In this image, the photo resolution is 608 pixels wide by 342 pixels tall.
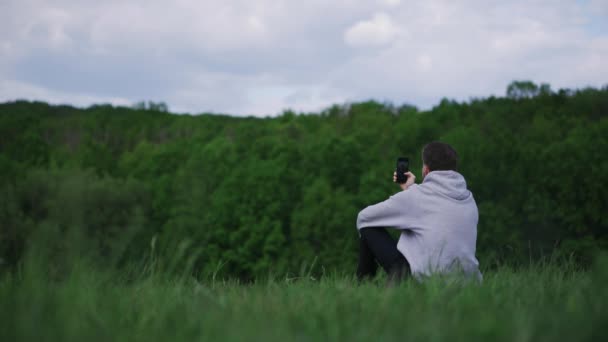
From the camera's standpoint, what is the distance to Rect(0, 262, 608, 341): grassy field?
A: 178 cm

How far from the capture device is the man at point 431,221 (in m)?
3.88

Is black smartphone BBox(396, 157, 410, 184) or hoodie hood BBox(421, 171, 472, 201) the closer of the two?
hoodie hood BBox(421, 171, 472, 201)

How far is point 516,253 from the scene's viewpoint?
453 centimetres

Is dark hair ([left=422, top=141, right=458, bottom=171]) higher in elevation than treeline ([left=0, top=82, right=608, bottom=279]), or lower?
higher

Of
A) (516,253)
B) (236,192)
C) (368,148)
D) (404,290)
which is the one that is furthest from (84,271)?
(368,148)

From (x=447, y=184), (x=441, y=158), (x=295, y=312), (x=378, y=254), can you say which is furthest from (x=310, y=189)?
(x=295, y=312)

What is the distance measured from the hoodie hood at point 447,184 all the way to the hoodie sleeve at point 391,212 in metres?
0.15

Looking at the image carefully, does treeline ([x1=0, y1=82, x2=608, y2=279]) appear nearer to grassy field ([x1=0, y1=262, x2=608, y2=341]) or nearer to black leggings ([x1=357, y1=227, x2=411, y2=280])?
black leggings ([x1=357, y1=227, x2=411, y2=280])

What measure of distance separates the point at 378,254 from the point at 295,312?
2.10m

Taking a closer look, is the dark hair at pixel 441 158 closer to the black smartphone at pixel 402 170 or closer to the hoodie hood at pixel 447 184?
the hoodie hood at pixel 447 184

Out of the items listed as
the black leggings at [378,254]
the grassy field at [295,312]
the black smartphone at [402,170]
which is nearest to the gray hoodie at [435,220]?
the black leggings at [378,254]

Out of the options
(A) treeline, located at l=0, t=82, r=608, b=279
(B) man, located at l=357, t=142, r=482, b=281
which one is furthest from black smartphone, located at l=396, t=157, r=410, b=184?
(A) treeline, located at l=0, t=82, r=608, b=279

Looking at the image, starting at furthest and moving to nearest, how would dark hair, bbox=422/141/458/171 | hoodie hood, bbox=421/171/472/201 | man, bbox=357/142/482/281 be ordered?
1. dark hair, bbox=422/141/458/171
2. hoodie hood, bbox=421/171/472/201
3. man, bbox=357/142/482/281

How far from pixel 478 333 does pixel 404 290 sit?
1.04 m
